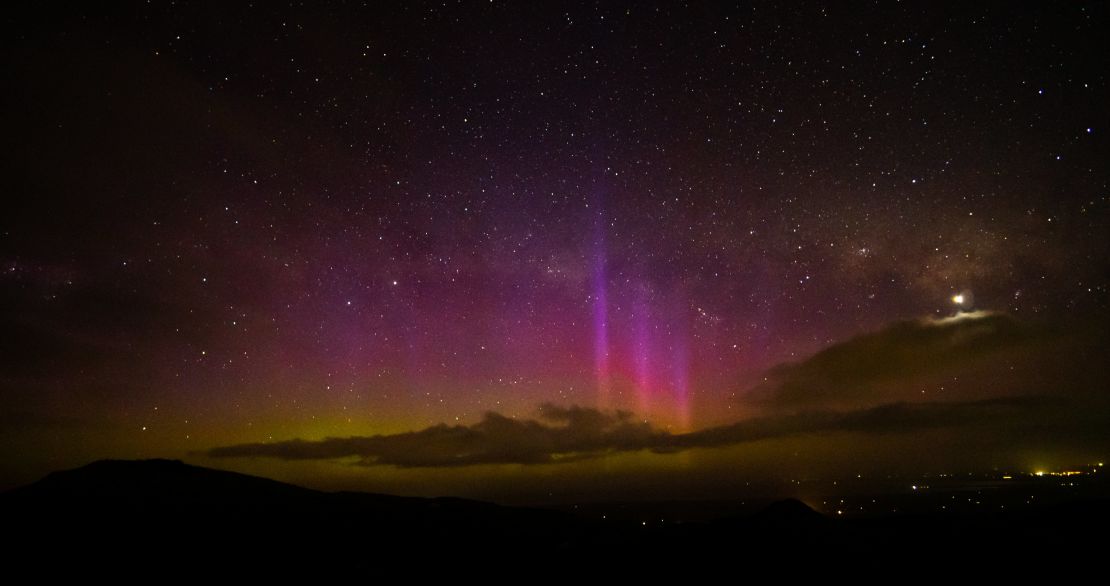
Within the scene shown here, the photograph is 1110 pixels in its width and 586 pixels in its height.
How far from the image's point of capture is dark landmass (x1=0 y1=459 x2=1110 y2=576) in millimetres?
18422

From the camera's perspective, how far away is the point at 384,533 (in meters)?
26.3

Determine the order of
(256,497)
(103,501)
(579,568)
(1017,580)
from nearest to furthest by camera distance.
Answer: (1017,580) → (579,568) → (103,501) → (256,497)

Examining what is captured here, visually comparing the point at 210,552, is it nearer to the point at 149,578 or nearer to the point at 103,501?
the point at 149,578

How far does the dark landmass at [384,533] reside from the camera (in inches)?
725

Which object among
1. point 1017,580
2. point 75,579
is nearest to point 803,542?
point 1017,580

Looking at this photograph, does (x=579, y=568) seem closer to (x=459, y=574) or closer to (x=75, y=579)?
(x=459, y=574)

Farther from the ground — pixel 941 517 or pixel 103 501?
pixel 103 501

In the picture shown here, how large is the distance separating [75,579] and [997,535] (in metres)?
28.2

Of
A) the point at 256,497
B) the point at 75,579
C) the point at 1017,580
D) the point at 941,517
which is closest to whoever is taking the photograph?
the point at 1017,580

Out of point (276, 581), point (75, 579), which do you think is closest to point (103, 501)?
point (75, 579)

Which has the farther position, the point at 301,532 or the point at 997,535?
the point at 301,532

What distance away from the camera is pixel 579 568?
64.5ft

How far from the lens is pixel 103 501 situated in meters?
24.9

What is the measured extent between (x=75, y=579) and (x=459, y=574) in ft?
37.7
